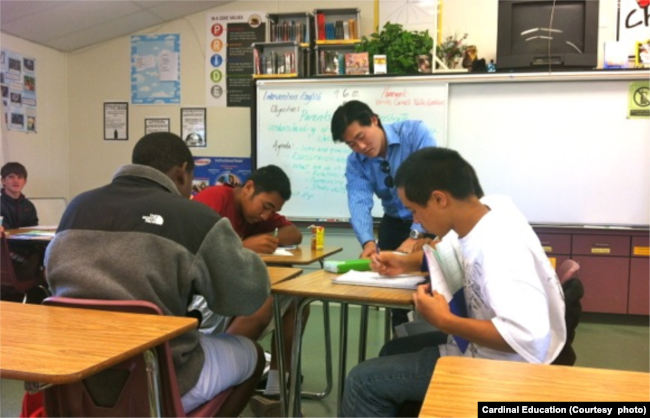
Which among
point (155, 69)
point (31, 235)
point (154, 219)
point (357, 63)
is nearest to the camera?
point (154, 219)

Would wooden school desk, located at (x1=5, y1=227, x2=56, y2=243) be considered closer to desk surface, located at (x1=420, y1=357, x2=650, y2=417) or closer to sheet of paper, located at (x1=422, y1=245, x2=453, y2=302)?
sheet of paper, located at (x1=422, y1=245, x2=453, y2=302)

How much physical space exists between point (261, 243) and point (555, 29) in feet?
9.85

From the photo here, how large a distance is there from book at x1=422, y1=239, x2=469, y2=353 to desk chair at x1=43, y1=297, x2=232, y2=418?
67 cm

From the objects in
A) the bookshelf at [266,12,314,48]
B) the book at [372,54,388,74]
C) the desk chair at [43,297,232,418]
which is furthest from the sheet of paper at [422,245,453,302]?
the bookshelf at [266,12,314,48]

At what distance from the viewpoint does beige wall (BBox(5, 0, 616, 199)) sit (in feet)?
15.3

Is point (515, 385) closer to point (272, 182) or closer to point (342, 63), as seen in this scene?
point (272, 182)

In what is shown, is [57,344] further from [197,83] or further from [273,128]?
[197,83]

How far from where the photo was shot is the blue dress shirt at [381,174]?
2467 millimetres

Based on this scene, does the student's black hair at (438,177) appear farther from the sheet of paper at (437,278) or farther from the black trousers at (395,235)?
the black trousers at (395,235)

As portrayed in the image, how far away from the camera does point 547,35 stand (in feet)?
13.0

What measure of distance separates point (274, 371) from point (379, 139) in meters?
1.14

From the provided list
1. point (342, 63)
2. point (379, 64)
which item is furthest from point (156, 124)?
point (379, 64)

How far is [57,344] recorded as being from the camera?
913 millimetres

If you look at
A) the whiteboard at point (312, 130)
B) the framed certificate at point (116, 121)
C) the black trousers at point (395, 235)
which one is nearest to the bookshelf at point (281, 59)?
the whiteboard at point (312, 130)
